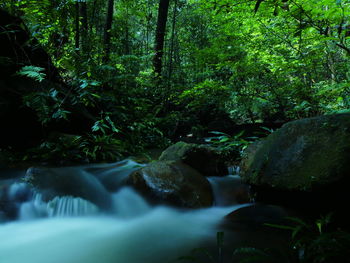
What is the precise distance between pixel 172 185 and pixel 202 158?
4.40 feet

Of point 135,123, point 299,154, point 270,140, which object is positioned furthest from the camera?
point 135,123

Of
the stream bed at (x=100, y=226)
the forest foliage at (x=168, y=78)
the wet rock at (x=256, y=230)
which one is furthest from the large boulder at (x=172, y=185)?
the forest foliage at (x=168, y=78)

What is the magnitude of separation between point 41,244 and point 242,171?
279 centimetres

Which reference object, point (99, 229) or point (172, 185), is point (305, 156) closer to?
point (172, 185)

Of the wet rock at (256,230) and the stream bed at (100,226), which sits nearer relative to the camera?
the wet rock at (256,230)

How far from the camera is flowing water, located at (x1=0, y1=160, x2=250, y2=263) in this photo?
7.72 ft

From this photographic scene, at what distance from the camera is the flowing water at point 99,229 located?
7.72ft

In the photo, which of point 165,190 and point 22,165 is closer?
point 165,190

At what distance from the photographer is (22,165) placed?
14.5 ft

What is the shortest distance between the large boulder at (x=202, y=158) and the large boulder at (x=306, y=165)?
129 cm

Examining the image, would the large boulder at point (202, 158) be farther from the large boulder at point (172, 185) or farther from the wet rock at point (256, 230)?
the wet rock at point (256, 230)

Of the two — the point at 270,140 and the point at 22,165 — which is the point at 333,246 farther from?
the point at 22,165

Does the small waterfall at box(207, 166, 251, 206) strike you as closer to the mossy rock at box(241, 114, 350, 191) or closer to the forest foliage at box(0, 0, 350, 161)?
the mossy rock at box(241, 114, 350, 191)

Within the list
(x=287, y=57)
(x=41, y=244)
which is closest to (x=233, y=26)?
(x=287, y=57)
